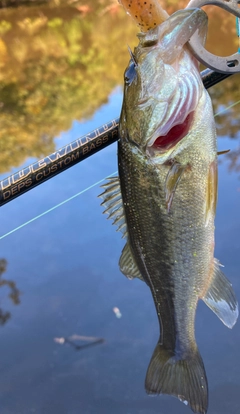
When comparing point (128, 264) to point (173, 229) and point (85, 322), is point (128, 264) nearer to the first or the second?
point (173, 229)

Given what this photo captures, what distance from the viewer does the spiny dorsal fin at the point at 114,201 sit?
3.24ft

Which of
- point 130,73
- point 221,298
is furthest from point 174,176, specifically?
point 221,298

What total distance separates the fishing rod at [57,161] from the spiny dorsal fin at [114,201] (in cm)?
14

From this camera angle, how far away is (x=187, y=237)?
94 centimetres

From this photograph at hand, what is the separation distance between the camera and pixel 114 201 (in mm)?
1009

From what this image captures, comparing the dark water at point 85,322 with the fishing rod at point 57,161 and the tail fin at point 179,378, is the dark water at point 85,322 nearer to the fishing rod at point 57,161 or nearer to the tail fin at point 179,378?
the tail fin at point 179,378

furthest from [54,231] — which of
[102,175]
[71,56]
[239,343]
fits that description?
[71,56]

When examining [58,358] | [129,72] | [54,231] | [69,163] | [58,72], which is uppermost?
[129,72]

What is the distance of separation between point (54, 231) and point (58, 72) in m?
3.98

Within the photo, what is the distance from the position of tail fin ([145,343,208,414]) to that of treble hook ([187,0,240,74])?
2.59 feet

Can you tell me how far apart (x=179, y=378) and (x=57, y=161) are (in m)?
0.72

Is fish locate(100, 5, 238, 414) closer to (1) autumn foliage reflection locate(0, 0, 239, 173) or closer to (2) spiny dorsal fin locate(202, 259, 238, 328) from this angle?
(2) spiny dorsal fin locate(202, 259, 238, 328)

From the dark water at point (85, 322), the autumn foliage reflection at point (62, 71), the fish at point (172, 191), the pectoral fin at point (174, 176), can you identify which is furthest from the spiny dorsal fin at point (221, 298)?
the autumn foliage reflection at point (62, 71)

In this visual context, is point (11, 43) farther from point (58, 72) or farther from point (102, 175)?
point (102, 175)
